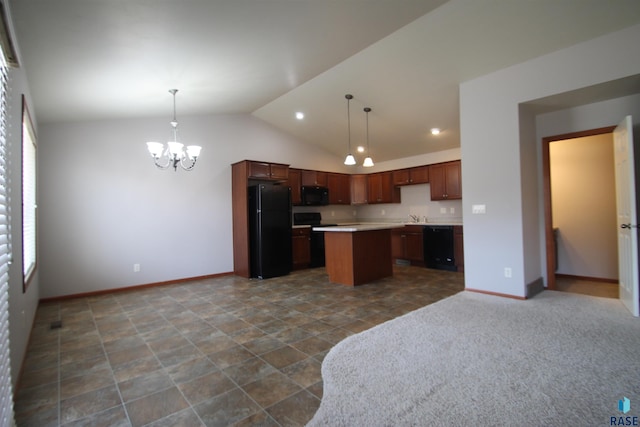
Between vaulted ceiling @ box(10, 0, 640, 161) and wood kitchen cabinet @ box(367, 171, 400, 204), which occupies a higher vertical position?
vaulted ceiling @ box(10, 0, 640, 161)

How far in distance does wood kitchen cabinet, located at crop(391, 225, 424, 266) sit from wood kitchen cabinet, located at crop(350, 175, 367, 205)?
4.40ft

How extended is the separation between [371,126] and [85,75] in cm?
435

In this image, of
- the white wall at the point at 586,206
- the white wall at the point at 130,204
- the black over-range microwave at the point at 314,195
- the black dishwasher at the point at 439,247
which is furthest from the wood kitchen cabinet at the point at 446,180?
the white wall at the point at 130,204

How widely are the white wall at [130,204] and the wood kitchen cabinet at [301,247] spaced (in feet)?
4.20

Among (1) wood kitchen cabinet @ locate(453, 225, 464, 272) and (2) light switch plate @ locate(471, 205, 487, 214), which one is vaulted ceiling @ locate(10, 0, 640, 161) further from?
(1) wood kitchen cabinet @ locate(453, 225, 464, 272)

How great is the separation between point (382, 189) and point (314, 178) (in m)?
1.71

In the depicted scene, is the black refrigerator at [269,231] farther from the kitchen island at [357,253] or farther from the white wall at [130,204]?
the kitchen island at [357,253]

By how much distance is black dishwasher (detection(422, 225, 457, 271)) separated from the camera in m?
5.61

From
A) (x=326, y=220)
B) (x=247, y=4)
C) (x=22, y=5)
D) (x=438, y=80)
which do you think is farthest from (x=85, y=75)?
(x=326, y=220)

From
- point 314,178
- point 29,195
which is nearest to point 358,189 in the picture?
point 314,178

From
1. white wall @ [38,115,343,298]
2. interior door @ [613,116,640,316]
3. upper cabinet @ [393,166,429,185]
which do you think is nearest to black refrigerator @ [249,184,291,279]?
white wall @ [38,115,343,298]

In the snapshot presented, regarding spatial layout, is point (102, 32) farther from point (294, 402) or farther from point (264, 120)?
point (264, 120)

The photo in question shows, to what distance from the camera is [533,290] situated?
3.73 meters

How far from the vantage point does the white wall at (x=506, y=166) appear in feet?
10.9
